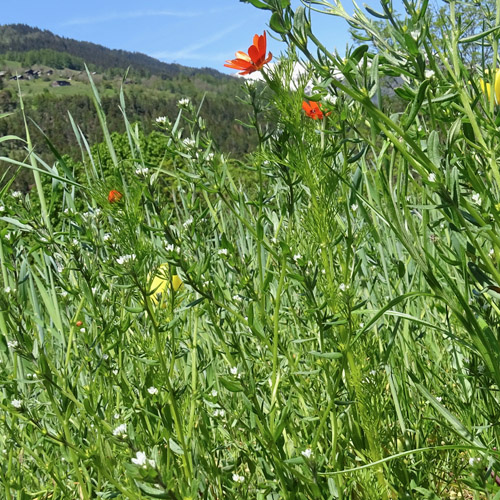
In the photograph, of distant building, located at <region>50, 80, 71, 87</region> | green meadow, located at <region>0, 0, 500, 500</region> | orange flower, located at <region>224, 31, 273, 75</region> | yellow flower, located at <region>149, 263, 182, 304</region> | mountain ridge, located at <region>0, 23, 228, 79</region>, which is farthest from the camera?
mountain ridge, located at <region>0, 23, 228, 79</region>

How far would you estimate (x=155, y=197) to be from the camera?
1.08 m

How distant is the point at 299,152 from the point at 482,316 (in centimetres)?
41

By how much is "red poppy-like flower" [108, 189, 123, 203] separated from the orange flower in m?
0.32

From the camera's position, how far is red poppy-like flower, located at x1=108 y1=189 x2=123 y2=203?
1.00 m

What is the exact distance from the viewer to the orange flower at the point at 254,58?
3.09ft

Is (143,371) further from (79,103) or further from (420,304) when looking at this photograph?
(79,103)

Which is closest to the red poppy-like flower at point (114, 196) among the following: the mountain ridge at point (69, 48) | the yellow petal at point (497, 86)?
the yellow petal at point (497, 86)

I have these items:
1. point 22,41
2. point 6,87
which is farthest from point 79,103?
point 22,41

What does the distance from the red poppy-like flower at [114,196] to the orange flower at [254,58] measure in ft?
1.04

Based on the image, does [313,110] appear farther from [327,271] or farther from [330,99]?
[327,271]

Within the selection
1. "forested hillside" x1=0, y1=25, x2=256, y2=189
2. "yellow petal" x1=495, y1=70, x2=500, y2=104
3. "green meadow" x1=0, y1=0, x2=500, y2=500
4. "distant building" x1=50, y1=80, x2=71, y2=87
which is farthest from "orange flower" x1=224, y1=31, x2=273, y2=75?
"distant building" x1=50, y1=80, x2=71, y2=87

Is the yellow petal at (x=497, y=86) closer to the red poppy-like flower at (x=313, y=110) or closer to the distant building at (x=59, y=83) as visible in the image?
the red poppy-like flower at (x=313, y=110)

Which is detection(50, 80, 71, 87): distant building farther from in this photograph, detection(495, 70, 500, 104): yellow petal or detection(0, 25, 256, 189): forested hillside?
detection(495, 70, 500, 104): yellow petal

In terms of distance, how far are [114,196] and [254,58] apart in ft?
1.16
